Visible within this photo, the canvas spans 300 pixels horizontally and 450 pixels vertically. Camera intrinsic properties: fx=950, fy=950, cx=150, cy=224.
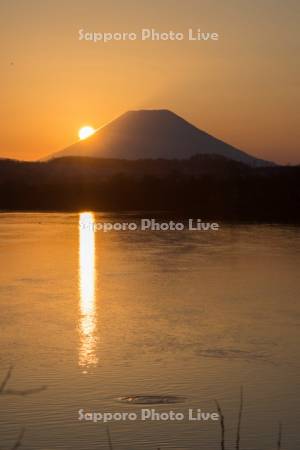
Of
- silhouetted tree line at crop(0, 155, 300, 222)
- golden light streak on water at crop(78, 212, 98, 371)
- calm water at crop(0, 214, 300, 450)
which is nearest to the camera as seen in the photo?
calm water at crop(0, 214, 300, 450)

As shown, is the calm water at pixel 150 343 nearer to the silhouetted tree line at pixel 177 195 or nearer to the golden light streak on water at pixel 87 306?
the golden light streak on water at pixel 87 306

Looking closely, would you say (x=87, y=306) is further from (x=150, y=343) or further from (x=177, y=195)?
(x=177, y=195)

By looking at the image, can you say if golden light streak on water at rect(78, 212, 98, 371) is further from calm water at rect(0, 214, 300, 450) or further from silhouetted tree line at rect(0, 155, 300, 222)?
silhouetted tree line at rect(0, 155, 300, 222)

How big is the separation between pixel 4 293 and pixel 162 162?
73.8 m

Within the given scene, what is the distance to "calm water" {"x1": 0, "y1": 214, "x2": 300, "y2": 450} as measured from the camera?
6.86 meters

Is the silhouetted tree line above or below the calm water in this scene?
above

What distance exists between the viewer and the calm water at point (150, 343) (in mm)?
6859

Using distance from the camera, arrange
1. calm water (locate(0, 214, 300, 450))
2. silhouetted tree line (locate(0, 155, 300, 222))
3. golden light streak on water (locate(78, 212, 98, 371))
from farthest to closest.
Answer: silhouetted tree line (locate(0, 155, 300, 222))
golden light streak on water (locate(78, 212, 98, 371))
calm water (locate(0, 214, 300, 450))

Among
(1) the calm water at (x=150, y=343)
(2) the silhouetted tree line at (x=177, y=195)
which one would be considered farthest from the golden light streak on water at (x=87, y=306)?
(2) the silhouetted tree line at (x=177, y=195)

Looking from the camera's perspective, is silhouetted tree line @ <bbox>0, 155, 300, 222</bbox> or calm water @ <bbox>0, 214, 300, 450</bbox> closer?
calm water @ <bbox>0, 214, 300, 450</bbox>

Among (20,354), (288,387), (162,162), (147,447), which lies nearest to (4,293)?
(20,354)

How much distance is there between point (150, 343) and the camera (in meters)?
9.95

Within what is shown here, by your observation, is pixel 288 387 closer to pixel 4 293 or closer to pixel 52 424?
pixel 52 424

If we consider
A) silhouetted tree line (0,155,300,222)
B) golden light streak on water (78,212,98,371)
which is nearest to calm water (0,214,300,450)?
golden light streak on water (78,212,98,371)
